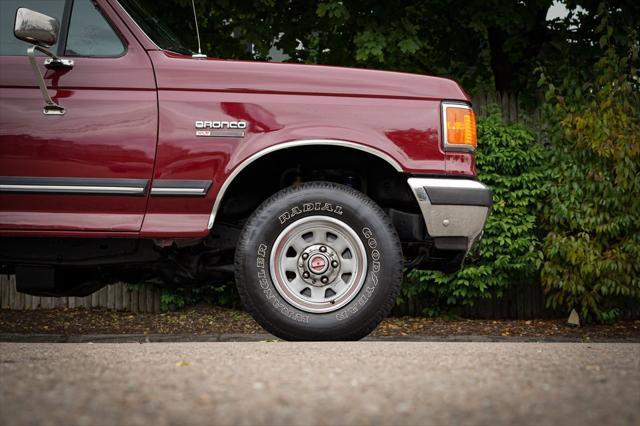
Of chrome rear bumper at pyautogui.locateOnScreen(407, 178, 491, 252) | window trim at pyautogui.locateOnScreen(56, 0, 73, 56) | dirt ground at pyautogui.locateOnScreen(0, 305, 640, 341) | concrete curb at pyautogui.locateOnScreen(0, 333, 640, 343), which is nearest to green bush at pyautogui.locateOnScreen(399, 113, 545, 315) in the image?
dirt ground at pyautogui.locateOnScreen(0, 305, 640, 341)

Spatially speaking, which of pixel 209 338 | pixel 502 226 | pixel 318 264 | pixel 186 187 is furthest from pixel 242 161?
pixel 502 226

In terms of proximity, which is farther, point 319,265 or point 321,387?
point 319,265

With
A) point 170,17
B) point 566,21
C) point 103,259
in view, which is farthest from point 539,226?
point 103,259

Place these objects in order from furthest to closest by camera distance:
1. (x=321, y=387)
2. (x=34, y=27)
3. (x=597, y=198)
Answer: (x=597, y=198) → (x=34, y=27) → (x=321, y=387)

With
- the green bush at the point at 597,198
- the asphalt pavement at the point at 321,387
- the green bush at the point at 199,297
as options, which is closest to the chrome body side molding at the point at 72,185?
the asphalt pavement at the point at 321,387

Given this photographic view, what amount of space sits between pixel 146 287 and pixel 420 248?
18.2ft

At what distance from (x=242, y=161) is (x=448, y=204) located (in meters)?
1.22

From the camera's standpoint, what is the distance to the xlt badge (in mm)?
4836

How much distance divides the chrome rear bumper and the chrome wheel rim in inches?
17.5

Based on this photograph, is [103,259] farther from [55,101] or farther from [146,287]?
[146,287]

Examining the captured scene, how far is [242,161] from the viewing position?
4.82 meters

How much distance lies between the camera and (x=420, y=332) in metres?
9.44

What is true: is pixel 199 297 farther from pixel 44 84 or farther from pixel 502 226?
pixel 44 84

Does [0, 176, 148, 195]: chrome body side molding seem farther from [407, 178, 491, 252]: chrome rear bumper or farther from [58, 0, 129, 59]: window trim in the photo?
[407, 178, 491, 252]: chrome rear bumper
